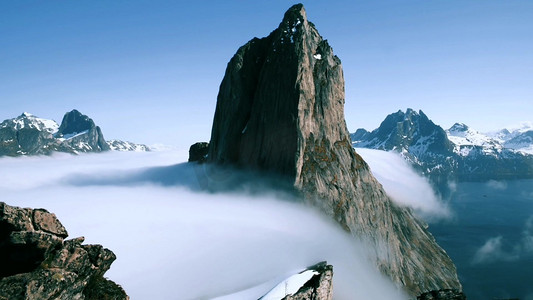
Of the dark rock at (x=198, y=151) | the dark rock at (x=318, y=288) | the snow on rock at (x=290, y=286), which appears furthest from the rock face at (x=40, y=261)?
the dark rock at (x=198, y=151)

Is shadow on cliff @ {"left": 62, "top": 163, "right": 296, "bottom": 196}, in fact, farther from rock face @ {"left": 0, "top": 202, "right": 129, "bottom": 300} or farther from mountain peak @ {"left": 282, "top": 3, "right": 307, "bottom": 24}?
rock face @ {"left": 0, "top": 202, "right": 129, "bottom": 300}

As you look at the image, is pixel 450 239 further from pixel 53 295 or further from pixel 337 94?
pixel 53 295

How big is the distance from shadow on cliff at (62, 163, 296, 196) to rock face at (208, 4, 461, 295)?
1.68m

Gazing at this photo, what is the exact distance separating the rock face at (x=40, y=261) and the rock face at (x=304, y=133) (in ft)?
134

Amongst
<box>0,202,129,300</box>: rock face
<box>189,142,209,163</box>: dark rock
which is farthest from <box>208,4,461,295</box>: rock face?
<box>0,202,129,300</box>: rock face

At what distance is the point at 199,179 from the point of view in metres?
74.8

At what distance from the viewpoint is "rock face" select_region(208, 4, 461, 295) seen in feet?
194

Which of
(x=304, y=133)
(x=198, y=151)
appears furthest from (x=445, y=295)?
(x=198, y=151)

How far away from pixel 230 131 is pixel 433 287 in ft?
188

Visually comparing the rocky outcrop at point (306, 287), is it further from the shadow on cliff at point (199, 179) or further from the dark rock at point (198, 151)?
the dark rock at point (198, 151)

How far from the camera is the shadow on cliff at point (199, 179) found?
59.9 m

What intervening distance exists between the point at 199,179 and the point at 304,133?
28.3m

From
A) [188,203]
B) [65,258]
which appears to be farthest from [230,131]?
[65,258]

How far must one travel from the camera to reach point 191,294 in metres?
30.1
